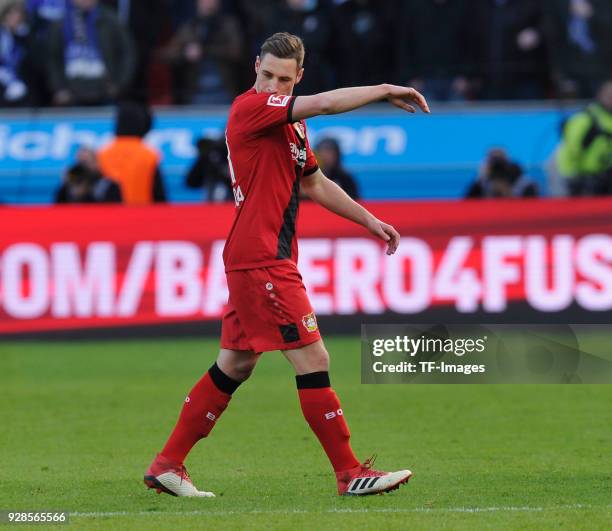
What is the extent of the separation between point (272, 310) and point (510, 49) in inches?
474

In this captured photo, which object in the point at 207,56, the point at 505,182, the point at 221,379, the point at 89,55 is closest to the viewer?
the point at 221,379

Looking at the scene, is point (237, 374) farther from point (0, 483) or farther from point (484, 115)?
point (484, 115)

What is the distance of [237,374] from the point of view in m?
7.01

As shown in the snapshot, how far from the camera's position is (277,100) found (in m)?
6.56

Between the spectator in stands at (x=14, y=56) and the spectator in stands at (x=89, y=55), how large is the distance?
35 cm

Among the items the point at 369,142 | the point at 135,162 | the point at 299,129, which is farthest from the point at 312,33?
the point at 299,129

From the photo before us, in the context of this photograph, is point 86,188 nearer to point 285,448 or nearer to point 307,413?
point 285,448

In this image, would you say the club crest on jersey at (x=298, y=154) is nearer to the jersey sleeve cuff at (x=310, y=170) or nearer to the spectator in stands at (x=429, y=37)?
the jersey sleeve cuff at (x=310, y=170)

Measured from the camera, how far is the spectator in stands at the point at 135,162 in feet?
52.9

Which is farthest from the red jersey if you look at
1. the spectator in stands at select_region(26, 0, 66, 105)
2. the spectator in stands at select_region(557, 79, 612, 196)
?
the spectator in stands at select_region(26, 0, 66, 105)

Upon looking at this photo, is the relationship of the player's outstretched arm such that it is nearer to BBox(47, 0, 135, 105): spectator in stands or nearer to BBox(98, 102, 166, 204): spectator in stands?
BBox(98, 102, 166, 204): spectator in stands

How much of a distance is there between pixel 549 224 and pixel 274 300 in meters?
7.64

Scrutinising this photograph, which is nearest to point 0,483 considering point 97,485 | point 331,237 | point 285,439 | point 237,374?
point 97,485

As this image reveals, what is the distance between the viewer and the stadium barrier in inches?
544
